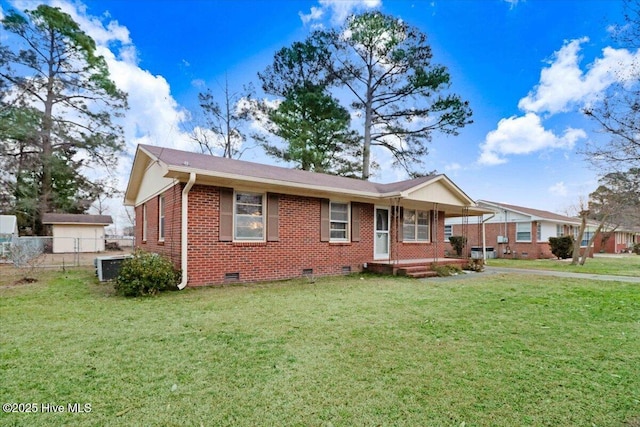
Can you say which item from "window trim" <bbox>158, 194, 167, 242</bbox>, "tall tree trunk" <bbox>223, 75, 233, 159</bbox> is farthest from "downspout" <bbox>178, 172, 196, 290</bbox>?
"tall tree trunk" <bbox>223, 75, 233, 159</bbox>

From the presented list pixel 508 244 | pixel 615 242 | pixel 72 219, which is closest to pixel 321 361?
pixel 508 244

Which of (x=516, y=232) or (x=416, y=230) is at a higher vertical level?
(x=416, y=230)

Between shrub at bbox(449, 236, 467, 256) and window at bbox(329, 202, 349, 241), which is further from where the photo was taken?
shrub at bbox(449, 236, 467, 256)

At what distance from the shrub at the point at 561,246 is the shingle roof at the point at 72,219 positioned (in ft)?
104

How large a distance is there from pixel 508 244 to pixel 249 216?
20.1 metres

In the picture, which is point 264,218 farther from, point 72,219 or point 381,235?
point 72,219

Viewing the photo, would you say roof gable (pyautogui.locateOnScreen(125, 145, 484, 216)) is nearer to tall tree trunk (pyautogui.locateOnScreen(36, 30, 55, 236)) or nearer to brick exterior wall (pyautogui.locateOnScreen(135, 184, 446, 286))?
brick exterior wall (pyautogui.locateOnScreen(135, 184, 446, 286))

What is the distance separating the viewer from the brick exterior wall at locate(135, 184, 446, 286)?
814cm

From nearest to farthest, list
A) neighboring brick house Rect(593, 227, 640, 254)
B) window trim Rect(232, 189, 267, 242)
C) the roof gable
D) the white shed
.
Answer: the roof gable, window trim Rect(232, 189, 267, 242), the white shed, neighboring brick house Rect(593, 227, 640, 254)

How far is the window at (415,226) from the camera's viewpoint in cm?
1316

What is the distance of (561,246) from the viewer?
20641 millimetres

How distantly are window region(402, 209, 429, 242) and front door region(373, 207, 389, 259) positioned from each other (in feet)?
3.23

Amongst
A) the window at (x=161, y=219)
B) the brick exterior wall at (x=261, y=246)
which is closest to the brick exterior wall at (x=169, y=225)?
the brick exterior wall at (x=261, y=246)

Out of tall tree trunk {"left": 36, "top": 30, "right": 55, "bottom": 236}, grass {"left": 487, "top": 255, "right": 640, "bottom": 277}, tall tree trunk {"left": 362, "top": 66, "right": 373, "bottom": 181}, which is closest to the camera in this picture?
grass {"left": 487, "top": 255, "right": 640, "bottom": 277}
